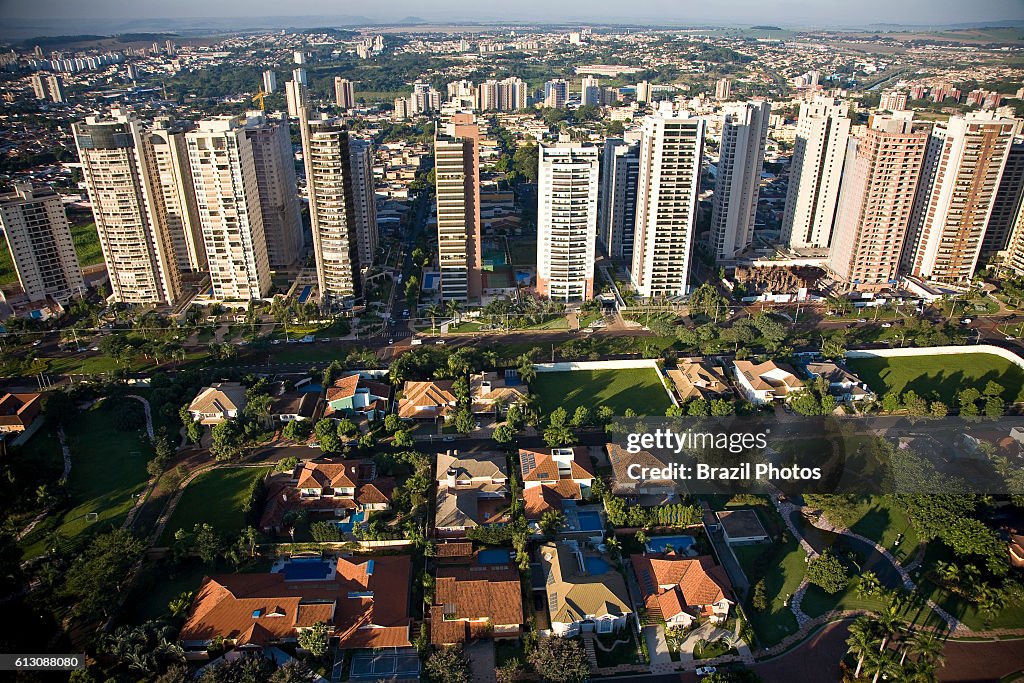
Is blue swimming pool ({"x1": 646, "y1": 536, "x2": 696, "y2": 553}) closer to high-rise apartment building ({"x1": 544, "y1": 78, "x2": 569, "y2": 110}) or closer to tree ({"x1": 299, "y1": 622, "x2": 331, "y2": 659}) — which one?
tree ({"x1": 299, "y1": 622, "x2": 331, "y2": 659})

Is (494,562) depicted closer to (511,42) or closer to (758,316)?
(758,316)

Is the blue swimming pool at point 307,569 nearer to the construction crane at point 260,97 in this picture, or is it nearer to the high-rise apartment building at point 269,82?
the construction crane at point 260,97

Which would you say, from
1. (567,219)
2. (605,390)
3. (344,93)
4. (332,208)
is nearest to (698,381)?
(605,390)

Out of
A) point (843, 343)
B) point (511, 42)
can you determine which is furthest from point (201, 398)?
point (511, 42)

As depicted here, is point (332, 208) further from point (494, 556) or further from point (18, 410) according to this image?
point (494, 556)

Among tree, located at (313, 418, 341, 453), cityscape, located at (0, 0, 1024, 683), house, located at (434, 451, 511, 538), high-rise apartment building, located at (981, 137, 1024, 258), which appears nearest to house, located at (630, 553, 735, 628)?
cityscape, located at (0, 0, 1024, 683)

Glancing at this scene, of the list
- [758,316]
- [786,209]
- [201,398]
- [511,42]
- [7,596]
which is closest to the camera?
[7,596]

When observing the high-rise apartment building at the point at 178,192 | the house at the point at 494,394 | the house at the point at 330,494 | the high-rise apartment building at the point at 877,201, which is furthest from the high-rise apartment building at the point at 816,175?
the high-rise apartment building at the point at 178,192
